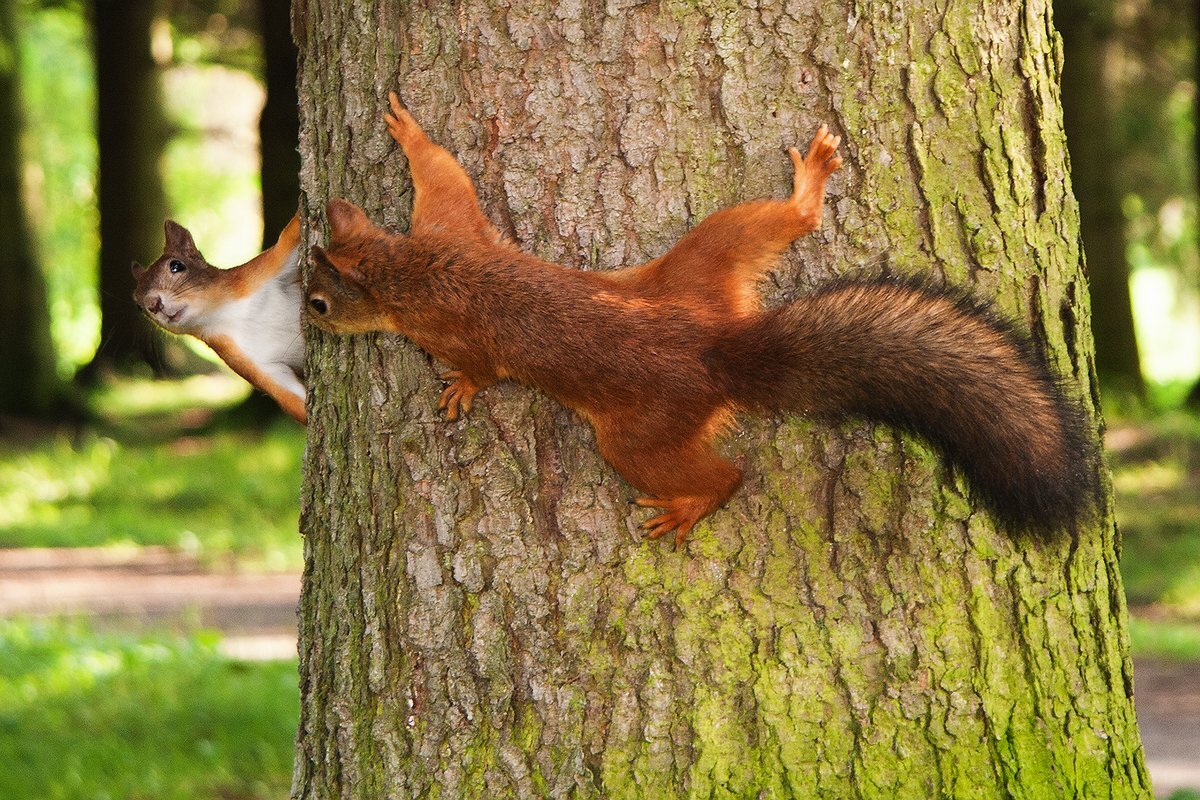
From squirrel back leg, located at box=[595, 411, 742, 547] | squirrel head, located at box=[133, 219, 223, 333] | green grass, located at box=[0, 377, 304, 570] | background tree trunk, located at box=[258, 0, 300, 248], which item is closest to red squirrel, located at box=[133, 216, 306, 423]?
squirrel head, located at box=[133, 219, 223, 333]

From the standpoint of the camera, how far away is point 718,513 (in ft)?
7.97

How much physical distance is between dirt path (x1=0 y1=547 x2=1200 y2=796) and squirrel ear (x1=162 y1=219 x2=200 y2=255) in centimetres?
297

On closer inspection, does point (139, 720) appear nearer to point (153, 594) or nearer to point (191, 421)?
point (153, 594)

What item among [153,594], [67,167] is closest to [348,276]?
[153,594]

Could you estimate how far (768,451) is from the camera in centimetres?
244

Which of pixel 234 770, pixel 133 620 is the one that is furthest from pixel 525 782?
pixel 133 620

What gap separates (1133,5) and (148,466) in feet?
31.7

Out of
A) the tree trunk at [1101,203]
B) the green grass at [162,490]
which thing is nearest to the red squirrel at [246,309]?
the green grass at [162,490]

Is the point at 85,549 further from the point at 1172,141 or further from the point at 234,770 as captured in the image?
the point at 1172,141

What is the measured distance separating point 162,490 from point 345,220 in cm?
849

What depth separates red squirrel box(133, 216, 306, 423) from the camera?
324 centimetres

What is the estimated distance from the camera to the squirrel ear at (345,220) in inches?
100

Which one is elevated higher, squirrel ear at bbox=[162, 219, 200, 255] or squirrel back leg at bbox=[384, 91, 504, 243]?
squirrel ear at bbox=[162, 219, 200, 255]

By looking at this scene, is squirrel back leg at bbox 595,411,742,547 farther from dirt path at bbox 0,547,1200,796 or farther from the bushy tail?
dirt path at bbox 0,547,1200,796
